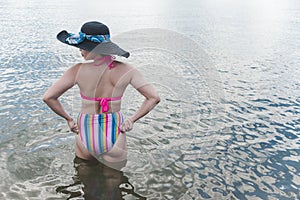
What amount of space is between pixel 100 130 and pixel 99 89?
783 millimetres

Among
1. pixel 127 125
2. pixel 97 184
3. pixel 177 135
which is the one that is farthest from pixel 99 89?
pixel 177 135

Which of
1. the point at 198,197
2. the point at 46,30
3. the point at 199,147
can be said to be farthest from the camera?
the point at 46,30

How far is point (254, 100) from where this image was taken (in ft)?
39.6

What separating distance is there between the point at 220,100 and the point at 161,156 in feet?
16.4

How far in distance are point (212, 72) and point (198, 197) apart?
1062 cm

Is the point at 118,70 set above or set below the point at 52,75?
above

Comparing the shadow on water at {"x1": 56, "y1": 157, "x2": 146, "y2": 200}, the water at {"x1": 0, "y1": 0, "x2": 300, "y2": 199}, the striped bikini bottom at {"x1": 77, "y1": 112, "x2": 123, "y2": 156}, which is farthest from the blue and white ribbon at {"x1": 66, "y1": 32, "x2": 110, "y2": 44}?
the shadow on water at {"x1": 56, "y1": 157, "x2": 146, "y2": 200}

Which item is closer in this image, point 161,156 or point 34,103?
point 161,156

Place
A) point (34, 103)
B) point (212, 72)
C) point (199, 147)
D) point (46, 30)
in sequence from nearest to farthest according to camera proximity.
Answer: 1. point (199, 147)
2. point (34, 103)
3. point (212, 72)
4. point (46, 30)

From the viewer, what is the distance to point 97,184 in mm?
6484

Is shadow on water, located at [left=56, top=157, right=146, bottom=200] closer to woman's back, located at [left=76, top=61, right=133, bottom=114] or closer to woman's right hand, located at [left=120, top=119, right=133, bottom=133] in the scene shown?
woman's right hand, located at [left=120, top=119, right=133, bottom=133]

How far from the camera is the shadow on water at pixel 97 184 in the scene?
6.23 m

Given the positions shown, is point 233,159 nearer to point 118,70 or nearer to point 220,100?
point 118,70

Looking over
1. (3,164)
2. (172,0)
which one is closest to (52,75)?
(3,164)
